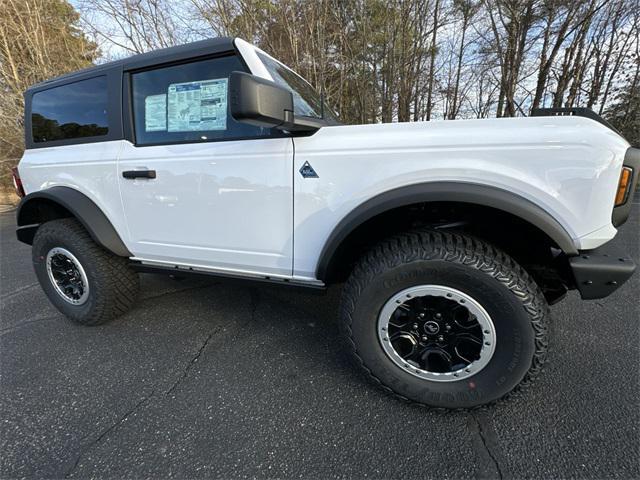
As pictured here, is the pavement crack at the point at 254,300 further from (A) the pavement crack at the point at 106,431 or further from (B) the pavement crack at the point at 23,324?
(B) the pavement crack at the point at 23,324

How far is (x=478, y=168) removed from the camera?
1.39 metres

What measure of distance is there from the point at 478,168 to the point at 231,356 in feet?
6.20

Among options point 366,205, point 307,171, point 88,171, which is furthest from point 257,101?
point 88,171

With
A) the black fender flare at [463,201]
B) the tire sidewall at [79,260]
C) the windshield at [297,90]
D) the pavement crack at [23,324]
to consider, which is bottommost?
the pavement crack at [23,324]

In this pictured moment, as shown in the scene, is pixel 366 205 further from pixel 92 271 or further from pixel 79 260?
pixel 79 260

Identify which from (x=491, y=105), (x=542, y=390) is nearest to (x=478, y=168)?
(x=542, y=390)

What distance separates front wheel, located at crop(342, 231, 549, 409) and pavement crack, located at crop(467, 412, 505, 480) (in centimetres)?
9

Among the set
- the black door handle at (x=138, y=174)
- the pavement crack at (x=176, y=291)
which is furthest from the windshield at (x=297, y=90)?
the pavement crack at (x=176, y=291)

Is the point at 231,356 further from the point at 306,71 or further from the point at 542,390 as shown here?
the point at 306,71

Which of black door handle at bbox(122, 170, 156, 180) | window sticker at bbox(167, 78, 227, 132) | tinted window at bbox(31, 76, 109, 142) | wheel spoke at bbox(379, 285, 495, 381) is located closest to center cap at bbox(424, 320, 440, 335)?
wheel spoke at bbox(379, 285, 495, 381)

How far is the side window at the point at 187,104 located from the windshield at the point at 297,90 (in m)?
0.30

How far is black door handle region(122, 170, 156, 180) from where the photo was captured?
6.57 feet

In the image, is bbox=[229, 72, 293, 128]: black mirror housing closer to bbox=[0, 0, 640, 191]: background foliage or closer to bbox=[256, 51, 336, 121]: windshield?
bbox=[256, 51, 336, 121]: windshield

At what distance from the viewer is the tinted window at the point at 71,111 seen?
2230 millimetres
